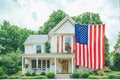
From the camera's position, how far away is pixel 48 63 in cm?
5100

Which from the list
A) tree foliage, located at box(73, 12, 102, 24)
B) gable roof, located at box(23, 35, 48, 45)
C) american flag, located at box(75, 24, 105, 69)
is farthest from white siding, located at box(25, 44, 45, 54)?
american flag, located at box(75, 24, 105, 69)

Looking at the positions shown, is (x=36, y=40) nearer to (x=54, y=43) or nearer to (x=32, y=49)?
(x=32, y=49)

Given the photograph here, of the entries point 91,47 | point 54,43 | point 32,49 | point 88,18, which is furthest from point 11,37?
point 91,47

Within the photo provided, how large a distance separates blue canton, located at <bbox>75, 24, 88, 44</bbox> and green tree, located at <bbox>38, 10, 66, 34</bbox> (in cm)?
4790

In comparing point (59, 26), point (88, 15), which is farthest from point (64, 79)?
point (88, 15)

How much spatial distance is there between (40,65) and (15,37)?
23957 millimetres

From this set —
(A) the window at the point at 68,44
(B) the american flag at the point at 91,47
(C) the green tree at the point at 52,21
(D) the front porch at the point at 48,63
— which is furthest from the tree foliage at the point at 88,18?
(B) the american flag at the point at 91,47

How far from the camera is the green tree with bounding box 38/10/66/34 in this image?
2761 inches

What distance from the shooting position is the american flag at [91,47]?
21781mm

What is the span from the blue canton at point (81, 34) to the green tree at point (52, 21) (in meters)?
47.9

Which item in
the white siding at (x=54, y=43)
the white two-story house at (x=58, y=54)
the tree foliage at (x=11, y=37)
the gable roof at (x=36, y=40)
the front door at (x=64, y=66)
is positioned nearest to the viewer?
the white two-story house at (x=58, y=54)

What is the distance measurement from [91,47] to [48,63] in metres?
28.8

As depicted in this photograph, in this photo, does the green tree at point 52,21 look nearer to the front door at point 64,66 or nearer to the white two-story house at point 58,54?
the white two-story house at point 58,54

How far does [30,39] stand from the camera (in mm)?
55469
